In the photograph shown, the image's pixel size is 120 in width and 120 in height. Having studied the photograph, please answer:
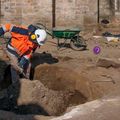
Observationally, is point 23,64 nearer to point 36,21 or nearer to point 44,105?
point 44,105

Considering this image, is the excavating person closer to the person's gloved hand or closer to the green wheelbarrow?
the person's gloved hand

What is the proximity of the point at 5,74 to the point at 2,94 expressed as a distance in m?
1.36

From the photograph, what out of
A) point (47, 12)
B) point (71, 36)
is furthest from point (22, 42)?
point (47, 12)

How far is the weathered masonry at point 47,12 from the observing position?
1873cm

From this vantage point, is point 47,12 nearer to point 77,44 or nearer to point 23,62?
point 77,44

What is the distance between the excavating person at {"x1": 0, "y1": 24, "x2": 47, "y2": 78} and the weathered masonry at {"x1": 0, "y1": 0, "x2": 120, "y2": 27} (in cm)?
794

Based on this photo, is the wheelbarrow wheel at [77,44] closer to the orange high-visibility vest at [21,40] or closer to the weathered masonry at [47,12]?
the weathered masonry at [47,12]

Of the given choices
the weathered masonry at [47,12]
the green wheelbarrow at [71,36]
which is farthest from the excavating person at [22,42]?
the weathered masonry at [47,12]

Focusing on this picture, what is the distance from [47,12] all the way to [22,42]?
26.9 ft

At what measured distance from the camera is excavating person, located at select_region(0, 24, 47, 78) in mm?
10648

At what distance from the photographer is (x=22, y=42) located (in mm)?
10742

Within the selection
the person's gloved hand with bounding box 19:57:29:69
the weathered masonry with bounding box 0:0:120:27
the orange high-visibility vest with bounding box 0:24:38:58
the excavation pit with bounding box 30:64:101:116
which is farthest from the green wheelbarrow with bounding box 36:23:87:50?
the orange high-visibility vest with bounding box 0:24:38:58

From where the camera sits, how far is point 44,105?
959 centimetres

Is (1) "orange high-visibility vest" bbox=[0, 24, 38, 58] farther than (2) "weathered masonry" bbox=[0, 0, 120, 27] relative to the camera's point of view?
No
